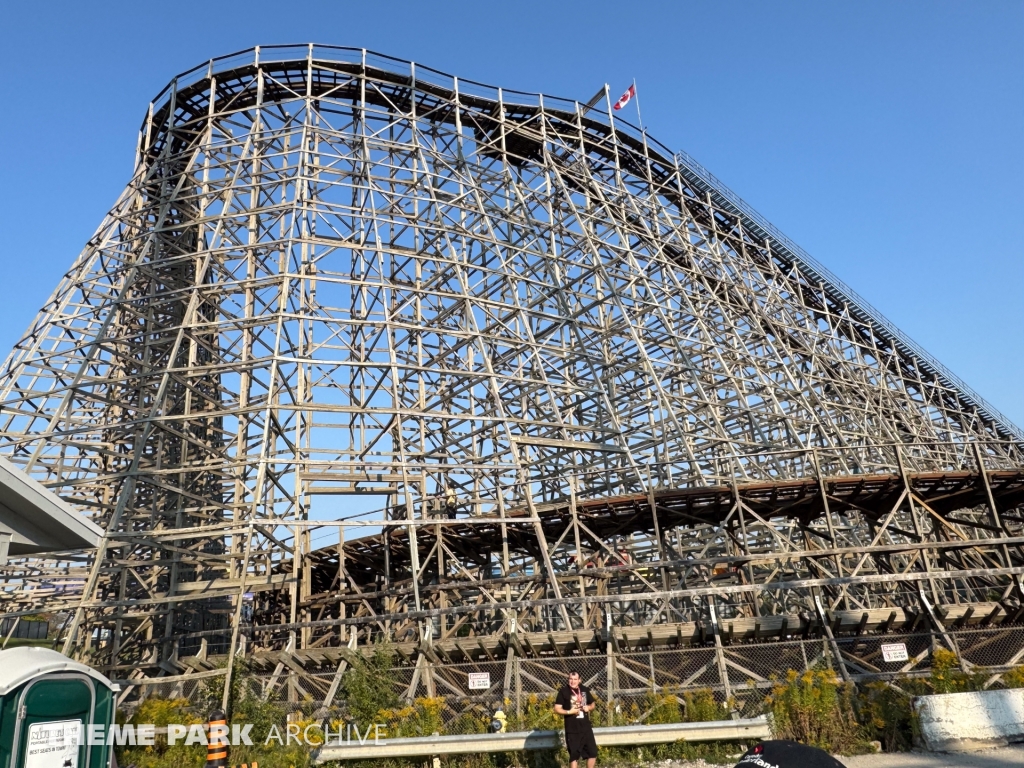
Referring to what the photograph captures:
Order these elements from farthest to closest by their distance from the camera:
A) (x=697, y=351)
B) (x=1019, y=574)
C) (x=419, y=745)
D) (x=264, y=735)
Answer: (x=697, y=351), (x=1019, y=574), (x=264, y=735), (x=419, y=745)

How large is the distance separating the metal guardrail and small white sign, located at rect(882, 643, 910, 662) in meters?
3.14

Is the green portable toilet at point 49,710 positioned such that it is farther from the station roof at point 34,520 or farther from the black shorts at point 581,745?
the black shorts at point 581,745

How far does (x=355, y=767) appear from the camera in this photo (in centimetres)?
878

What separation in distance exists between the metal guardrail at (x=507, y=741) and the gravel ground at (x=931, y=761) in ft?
0.91

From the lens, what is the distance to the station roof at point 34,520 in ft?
22.6

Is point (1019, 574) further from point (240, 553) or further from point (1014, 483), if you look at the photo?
point (240, 553)

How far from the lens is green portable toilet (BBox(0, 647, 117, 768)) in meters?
5.77

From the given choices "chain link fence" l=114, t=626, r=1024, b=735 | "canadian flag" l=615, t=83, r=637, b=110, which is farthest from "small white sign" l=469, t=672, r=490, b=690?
"canadian flag" l=615, t=83, r=637, b=110

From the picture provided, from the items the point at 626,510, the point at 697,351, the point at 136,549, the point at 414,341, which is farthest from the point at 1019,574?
the point at 136,549

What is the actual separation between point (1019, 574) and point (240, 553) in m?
14.4

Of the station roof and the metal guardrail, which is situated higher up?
the station roof

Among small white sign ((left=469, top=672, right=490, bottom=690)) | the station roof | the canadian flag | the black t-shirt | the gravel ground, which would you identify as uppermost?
the canadian flag

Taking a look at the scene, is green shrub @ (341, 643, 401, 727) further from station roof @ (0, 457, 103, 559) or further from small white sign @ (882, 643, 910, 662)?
small white sign @ (882, 643, 910, 662)

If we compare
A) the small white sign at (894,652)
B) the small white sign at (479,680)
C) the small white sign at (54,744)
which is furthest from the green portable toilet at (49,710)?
the small white sign at (894,652)
